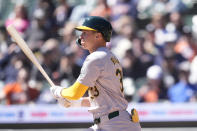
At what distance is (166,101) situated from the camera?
8391 millimetres

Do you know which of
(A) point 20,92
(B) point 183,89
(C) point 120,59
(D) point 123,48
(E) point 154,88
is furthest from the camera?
(A) point 20,92

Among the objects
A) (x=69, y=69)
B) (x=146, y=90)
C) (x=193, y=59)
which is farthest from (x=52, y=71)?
(x=193, y=59)

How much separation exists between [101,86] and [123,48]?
5.21 meters

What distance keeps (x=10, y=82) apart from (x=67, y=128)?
5.08 feet

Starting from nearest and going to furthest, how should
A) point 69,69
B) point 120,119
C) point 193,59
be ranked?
point 120,119 → point 193,59 → point 69,69

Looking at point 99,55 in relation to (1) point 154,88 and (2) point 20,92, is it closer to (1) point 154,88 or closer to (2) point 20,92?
(1) point 154,88

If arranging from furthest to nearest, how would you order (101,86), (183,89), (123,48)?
(123,48) → (183,89) → (101,86)

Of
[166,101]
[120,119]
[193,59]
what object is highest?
[193,59]

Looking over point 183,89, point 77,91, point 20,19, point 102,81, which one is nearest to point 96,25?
point 102,81

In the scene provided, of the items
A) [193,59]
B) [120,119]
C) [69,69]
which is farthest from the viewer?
[69,69]

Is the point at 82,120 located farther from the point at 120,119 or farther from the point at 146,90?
the point at 120,119

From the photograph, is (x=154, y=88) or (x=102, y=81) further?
(x=154, y=88)

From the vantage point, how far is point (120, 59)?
875cm

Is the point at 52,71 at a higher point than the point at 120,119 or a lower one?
higher
